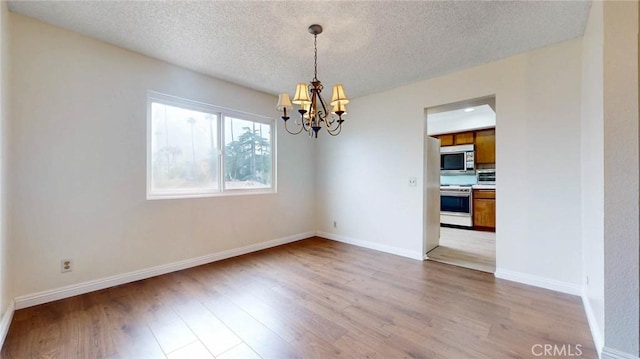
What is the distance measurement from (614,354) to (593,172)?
1.22 metres

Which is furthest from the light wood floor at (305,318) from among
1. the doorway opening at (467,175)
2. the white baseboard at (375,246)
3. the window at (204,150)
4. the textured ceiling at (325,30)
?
the textured ceiling at (325,30)

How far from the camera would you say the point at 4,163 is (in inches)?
75.7

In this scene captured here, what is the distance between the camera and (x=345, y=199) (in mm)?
4438

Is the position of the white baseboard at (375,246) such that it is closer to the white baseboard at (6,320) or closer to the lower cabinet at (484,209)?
the lower cabinet at (484,209)

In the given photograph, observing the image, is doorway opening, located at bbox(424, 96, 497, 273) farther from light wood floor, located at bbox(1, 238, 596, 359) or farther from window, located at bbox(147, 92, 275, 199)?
window, located at bbox(147, 92, 275, 199)

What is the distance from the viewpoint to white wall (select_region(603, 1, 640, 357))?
142cm

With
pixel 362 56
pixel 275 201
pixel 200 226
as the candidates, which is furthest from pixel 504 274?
pixel 200 226

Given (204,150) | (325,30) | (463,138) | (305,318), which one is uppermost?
(325,30)

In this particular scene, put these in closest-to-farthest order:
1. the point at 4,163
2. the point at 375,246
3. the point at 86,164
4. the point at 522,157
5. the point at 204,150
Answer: the point at 4,163, the point at 86,164, the point at 522,157, the point at 204,150, the point at 375,246

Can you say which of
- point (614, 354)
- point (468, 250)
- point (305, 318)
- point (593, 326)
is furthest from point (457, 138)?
point (305, 318)

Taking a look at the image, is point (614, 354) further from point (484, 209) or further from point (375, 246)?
point (484, 209)

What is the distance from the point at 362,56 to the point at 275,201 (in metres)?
2.54

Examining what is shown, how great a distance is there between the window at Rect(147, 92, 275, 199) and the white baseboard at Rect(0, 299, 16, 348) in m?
1.31

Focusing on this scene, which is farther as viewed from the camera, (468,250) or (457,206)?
(457,206)
